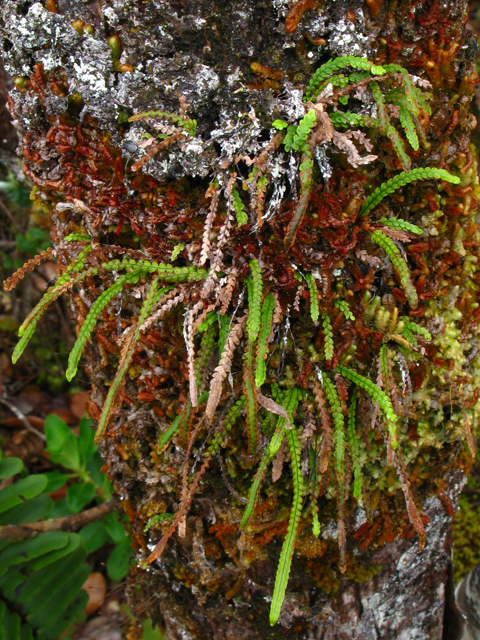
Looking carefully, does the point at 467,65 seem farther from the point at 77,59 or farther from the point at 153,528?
the point at 153,528

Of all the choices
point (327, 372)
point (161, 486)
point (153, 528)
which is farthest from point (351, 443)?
point (153, 528)

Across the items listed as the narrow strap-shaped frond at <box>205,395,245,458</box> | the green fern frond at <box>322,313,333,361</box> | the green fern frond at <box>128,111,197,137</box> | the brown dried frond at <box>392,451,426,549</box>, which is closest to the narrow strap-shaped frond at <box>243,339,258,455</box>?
the narrow strap-shaped frond at <box>205,395,245,458</box>

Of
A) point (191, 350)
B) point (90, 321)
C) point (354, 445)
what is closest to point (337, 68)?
point (191, 350)

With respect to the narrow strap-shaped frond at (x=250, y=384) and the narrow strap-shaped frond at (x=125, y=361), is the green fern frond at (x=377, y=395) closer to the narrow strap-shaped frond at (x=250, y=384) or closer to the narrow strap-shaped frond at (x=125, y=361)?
the narrow strap-shaped frond at (x=250, y=384)

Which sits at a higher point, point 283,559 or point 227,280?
point 227,280

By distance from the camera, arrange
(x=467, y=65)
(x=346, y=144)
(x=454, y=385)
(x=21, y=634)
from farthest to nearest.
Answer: (x=21, y=634), (x=454, y=385), (x=467, y=65), (x=346, y=144)

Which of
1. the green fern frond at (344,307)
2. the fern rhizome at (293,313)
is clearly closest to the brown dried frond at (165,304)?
the fern rhizome at (293,313)
